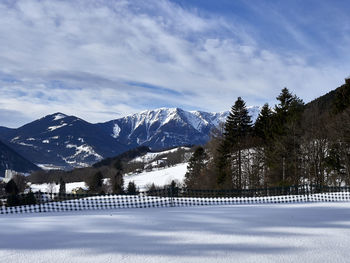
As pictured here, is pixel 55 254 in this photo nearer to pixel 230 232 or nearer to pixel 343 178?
pixel 230 232

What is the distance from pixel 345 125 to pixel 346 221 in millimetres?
20367

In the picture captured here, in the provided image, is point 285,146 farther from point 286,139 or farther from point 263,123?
point 263,123

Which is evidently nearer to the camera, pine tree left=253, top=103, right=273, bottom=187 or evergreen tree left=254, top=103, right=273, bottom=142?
pine tree left=253, top=103, right=273, bottom=187

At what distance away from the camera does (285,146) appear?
3044cm

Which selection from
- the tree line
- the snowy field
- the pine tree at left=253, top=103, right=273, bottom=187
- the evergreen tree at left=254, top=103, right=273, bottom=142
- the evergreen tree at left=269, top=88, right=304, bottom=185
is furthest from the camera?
the evergreen tree at left=254, top=103, right=273, bottom=142

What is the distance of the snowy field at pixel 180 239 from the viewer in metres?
5.24

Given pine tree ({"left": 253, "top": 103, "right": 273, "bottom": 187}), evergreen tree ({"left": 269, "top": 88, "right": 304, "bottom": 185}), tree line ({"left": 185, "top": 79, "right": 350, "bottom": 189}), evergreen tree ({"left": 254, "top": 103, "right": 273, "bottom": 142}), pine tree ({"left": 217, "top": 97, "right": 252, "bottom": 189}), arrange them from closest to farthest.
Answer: tree line ({"left": 185, "top": 79, "right": 350, "bottom": 189}) < evergreen tree ({"left": 269, "top": 88, "right": 304, "bottom": 185}) < pine tree ({"left": 253, "top": 103, "right": 273, "bottom": 187}) < pine tree ({"left": 217, "top": 97, "right": 252, "bottom": 189}) < evergreen tree ({"left": 254, "top": 103, "right": 273, "bottom": 142})

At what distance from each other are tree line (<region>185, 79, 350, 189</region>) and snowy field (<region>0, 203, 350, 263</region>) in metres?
18.3

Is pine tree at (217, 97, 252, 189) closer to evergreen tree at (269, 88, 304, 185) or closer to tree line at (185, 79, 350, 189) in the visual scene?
tree line at (185, 79, 350, 189)

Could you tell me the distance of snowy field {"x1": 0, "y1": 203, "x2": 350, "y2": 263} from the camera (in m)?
5.24

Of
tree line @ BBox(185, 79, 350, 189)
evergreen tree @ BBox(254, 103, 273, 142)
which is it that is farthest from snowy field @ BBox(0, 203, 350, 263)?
evergreen tree @ BBox(254, 103, 273, 142)

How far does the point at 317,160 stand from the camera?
2864 cm

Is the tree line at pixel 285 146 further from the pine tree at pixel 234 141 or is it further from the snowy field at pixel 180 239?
the snowy field at pixel 180 239

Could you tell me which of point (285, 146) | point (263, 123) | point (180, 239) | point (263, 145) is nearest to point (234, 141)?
point (263, 145)
